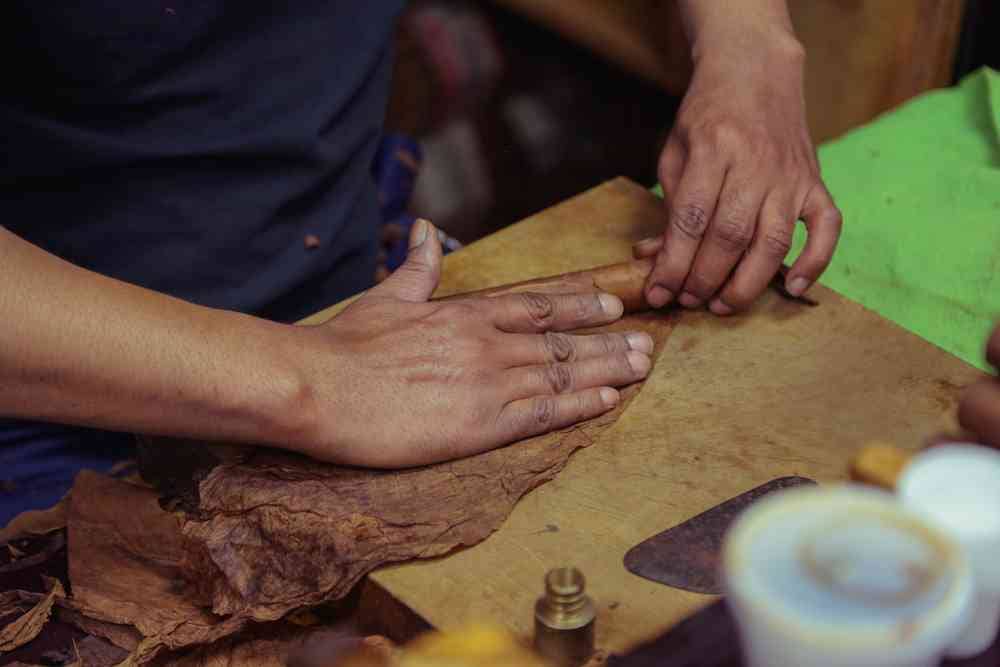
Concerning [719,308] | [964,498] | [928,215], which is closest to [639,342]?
[719,308]

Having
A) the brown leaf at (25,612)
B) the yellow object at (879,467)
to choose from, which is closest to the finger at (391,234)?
the brown leaf at (25,612)

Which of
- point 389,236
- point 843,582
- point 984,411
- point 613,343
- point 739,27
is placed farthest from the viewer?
point 389,236

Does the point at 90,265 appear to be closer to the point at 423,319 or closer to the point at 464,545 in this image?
the point at 423,319

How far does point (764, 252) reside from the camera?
1319 mm

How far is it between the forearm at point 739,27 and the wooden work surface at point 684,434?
0.28 m

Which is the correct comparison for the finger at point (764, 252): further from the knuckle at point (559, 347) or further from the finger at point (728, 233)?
the knuckle at point (559, 347)

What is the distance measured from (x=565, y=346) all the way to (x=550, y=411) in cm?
8

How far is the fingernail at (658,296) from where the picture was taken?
1331mm

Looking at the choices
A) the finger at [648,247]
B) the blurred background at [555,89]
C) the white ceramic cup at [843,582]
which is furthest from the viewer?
the blurred background at [555,89]

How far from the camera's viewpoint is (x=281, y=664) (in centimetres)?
105

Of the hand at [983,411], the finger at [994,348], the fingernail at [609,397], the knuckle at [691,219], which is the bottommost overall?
the fingernail at [609,397]

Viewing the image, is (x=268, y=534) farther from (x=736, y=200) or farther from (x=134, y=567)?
(x=736, y=200)

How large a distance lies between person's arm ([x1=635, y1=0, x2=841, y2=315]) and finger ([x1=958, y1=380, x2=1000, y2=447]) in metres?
0.59

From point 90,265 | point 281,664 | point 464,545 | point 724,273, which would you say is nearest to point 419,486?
point 464,545
